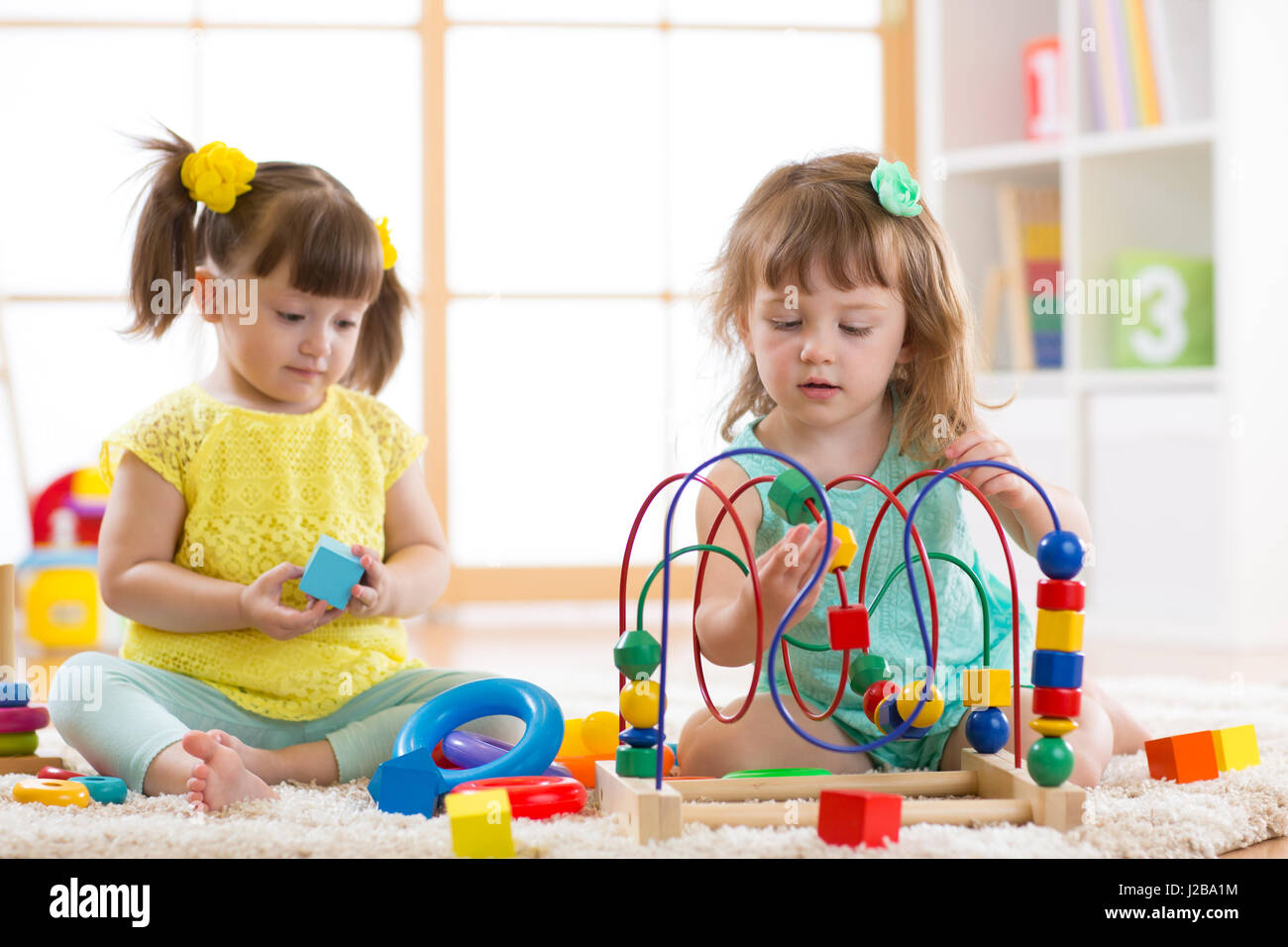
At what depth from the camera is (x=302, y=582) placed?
1.08 metres

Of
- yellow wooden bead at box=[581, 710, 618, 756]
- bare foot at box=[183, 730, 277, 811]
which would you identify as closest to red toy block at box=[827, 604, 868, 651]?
yellow wooden bead at box=[581, 710, 618, 756]

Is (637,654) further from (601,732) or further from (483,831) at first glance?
(601,732)

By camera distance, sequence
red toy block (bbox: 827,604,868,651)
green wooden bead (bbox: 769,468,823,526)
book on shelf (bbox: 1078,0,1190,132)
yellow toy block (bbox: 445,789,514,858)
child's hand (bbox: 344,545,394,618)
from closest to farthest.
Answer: yellow toy block (bbox: 445,789,514,858) → red toy block (bbox: 827,604,868,651) → green wooden bead (bbox: 769,468,823,526) → child's hand (bbox: 344,545,394,618) → book on shelf (bbox: 1078,0,1190,132)

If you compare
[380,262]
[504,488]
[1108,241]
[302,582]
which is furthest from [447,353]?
[302,582]

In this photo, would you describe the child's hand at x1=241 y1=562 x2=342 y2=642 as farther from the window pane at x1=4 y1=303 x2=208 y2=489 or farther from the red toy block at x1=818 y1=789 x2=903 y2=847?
the window pane at x1=4 y1=303 x2=208 y2=489

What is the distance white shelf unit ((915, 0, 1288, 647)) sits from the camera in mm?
2119

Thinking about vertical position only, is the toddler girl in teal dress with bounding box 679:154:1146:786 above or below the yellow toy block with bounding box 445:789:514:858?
above

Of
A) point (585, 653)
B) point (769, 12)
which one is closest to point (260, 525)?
point (585, 653)

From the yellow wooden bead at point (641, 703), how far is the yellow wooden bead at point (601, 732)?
0.78ft

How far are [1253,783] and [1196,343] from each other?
1365mm

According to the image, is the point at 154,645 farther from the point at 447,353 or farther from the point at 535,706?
the point at 447,353

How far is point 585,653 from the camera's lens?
212 centimetres

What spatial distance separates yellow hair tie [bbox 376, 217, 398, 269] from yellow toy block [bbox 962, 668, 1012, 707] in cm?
67

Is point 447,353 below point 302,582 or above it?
above
